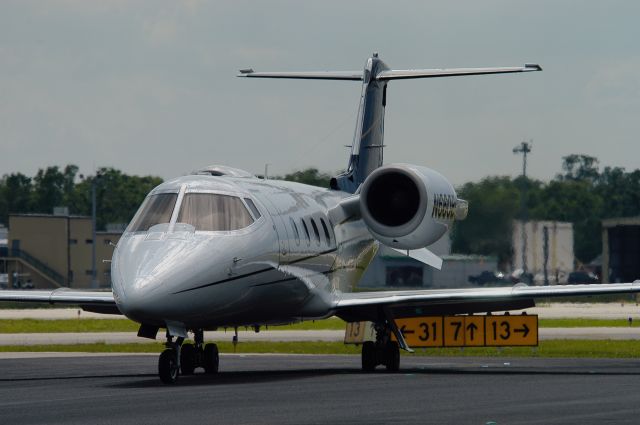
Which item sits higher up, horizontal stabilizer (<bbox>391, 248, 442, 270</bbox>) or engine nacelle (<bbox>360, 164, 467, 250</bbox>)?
engine nacelle (<bbox>360, 164, 467, 250</bbox>)

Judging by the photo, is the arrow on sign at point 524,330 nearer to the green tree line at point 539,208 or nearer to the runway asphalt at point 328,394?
the runway asphalt at point 328,394

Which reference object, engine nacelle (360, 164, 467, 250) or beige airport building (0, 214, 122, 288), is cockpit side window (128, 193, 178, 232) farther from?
beige airport building (0, 214, 122, 288)

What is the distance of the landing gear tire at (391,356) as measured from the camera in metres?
26.9

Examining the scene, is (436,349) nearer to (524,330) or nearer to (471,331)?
(471,331)

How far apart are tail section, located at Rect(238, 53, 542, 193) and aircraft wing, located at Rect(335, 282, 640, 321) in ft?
16.7

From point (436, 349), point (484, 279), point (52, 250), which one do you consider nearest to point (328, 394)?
point (436, 349)

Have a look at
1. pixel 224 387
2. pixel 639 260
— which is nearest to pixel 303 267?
pixel 224 387

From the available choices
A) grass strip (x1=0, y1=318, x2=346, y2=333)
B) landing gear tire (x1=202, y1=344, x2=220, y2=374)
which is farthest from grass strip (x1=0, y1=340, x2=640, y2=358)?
grass strip (x1=0, y1=318, x2=346, y2=333)

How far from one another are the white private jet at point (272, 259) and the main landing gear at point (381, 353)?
19 millimetres

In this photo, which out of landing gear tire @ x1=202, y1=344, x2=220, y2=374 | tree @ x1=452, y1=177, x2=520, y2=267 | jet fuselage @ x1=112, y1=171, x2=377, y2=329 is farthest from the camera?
tree @ x1=452, y1=177, x2=520, y2=267

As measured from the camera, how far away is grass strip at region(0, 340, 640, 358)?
35719mm

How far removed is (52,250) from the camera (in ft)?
383

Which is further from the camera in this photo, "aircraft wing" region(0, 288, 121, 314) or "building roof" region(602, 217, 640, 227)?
"building roof" region(602, 217, 640, 227)

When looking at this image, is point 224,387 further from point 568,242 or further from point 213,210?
point 568,242
